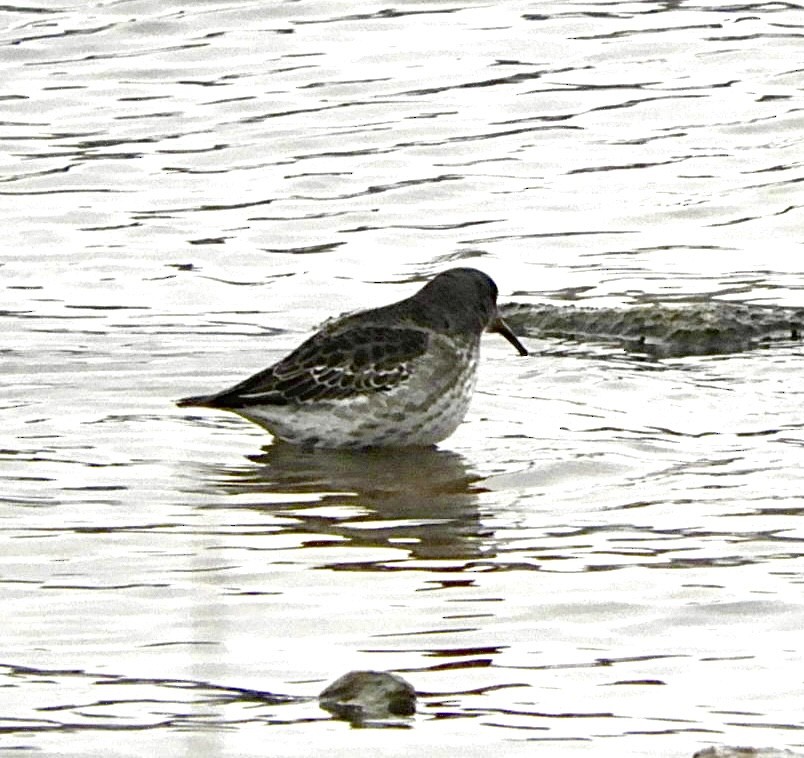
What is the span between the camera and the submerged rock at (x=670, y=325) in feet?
36.8

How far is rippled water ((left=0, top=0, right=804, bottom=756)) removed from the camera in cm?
629

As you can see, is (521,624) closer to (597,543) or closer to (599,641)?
(599,641)

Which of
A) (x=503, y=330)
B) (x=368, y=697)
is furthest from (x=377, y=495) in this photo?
(x=368, y=697)

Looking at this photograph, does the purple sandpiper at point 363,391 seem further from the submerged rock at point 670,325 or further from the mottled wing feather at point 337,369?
the submerged rock at point 670,325

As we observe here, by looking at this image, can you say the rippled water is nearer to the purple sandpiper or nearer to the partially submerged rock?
the purple sandpiper

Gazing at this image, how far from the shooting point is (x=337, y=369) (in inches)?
392

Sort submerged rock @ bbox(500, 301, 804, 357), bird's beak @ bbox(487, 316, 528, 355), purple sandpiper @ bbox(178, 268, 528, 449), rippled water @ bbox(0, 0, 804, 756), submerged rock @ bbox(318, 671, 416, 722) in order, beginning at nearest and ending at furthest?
submerged rock @ bbox(318, 671, 416, 722) → rippled water @ bbox(0, 0, 804, 756) → purple sandpiper @ bbox(178, 268, 528, 449) → bird's beak @ bbox(487, 316, 528, 355) → submerged rock @ bbox(500, 301, 804, 357)

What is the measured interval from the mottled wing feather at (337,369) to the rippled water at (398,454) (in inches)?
10.9

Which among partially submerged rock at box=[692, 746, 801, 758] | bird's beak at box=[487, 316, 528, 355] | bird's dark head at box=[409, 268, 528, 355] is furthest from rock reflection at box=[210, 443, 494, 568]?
partially submerged rock at box=[692, 746, 801, 758]

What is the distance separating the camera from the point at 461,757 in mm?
5695

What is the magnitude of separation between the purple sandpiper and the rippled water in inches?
5.3

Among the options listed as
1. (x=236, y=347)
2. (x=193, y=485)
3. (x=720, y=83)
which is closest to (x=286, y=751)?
(x=193, y=485)

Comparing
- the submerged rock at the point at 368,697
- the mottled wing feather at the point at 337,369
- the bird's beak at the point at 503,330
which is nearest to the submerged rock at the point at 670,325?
the bird's beak at the point at 503,330

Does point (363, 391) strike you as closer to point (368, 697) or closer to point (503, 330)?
point (503, 330)
